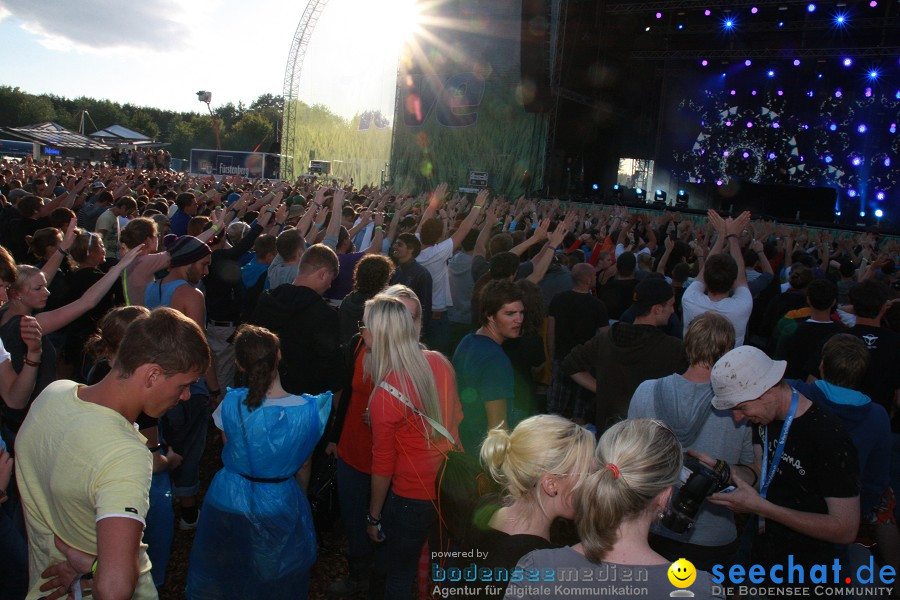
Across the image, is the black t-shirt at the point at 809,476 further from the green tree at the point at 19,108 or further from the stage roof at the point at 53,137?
the green tree at the point at 19,108

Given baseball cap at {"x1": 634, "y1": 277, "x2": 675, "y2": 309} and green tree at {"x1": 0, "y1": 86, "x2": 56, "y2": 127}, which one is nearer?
baseball cap at {"x1": 634, "y1": 277, "x2": 675, "y2": 309}

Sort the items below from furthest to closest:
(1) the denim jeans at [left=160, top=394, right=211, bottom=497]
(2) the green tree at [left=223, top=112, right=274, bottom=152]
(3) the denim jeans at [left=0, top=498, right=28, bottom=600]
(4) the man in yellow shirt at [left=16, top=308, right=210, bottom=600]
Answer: (2) the green tree at [left=223, top=112, right=274, bottom=152] → (1) the denim jeans at [left=160, top=394, right=211, bottom=497] → (3) the denim jeans at [left=0, top=498, right=28, bottom=600] → (4) the man in yellow shirt at [left=16, top=308, right=210, bottom=600]

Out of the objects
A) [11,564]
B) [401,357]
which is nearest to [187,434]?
[11,564]

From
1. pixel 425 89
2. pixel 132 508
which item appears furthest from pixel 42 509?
pixel 425 89

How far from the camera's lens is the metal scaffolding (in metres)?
27.0

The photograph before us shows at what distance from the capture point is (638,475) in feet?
5.38

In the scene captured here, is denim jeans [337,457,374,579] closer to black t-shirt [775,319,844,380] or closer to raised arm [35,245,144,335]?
raised arm [35,245,144,335]

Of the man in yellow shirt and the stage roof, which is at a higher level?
the stage roof

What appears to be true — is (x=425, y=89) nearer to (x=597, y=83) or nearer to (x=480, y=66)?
(x=480, y=66)

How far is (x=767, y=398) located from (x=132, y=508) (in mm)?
2086

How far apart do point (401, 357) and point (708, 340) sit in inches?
51.4

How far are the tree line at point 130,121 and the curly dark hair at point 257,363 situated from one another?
55874mm

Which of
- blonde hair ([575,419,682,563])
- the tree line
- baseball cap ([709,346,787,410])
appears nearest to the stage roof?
the tree line

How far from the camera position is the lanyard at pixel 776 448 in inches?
93.3
